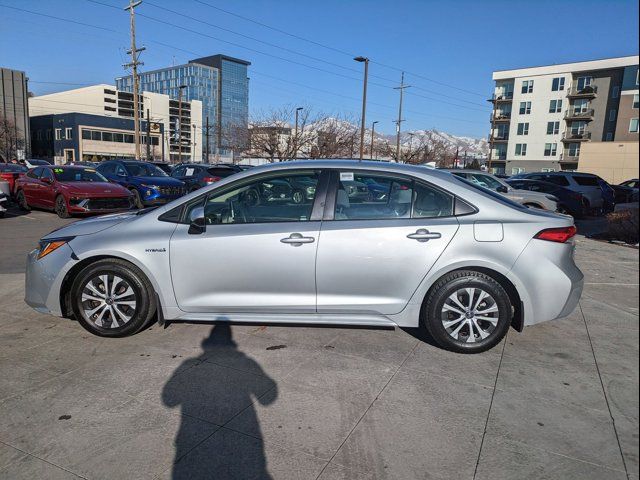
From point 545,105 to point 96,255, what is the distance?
226 feet

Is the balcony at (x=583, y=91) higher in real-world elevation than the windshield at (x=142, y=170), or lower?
higher

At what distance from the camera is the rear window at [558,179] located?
18.3m

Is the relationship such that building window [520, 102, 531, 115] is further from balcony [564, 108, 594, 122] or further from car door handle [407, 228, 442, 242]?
car door handle [407, 228, 442, 242]

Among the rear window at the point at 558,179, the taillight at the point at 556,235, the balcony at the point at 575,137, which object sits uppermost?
the balcony at the point at 575,137

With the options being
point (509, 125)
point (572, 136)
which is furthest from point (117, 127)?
point (572, 136)

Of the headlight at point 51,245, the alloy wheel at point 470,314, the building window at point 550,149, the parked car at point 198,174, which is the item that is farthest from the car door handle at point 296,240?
the building window at point 550,149

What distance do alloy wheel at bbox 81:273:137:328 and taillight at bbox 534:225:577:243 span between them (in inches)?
146

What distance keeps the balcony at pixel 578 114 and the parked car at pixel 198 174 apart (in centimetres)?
5706

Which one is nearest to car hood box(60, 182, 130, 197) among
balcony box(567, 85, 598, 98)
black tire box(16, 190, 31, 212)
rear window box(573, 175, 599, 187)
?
black tire box(16, 190, 31, 212)

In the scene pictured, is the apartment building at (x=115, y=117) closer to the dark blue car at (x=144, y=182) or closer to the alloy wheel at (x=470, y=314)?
the dark blue car at (x=144, y=182)

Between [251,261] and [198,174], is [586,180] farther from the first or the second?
[251,261]

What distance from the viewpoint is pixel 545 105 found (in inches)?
2436

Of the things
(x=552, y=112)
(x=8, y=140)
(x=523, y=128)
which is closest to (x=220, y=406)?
(x=552, y=112)

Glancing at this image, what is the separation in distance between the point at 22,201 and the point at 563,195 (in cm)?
1808
